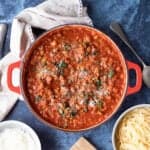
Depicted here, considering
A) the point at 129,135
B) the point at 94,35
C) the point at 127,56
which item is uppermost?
the point at 94,35

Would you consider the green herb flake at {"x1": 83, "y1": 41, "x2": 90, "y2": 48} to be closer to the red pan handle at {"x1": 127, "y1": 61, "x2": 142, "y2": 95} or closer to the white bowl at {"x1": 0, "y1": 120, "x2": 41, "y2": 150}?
the red pan handle at {"x1": 127, "y1": 61, "x2": 142, "y2": 95}

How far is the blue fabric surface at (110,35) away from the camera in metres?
2.05

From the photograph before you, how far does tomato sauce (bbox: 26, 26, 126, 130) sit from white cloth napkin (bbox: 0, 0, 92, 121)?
10cm

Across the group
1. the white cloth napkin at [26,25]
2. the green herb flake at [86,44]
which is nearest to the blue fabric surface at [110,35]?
the white cloth napkin at [26,25]

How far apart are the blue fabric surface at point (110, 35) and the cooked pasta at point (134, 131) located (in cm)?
5

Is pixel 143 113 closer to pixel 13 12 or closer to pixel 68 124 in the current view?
pixel 68 124

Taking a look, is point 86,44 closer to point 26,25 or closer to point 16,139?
point 26,25

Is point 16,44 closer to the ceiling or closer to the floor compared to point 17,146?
closer to the ceiling

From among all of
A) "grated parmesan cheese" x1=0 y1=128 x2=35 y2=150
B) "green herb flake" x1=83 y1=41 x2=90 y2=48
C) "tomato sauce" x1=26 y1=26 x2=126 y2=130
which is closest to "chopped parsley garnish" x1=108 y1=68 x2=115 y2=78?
"tomato sauce" x1=26 y1=26 x2=126 y2=130

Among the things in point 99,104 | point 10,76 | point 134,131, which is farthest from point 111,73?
point 10,76

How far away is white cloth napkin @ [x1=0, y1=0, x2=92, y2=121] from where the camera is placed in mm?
2047

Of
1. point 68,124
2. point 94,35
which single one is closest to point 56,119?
point 68,124

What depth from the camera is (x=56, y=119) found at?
1955mm

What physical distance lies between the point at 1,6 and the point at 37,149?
526 millimetres
